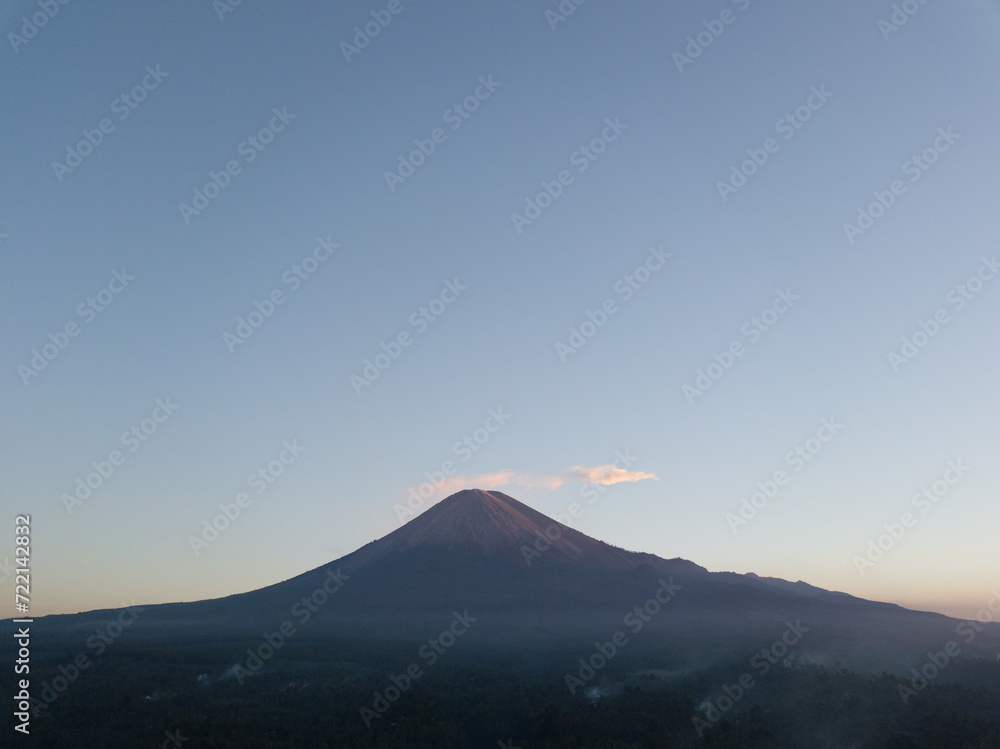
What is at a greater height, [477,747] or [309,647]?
[309,647]

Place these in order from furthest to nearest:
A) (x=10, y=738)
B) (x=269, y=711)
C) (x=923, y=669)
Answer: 1. (x=923, y=669)
2. (x=269, y=711)
3. (x=10, y=738)

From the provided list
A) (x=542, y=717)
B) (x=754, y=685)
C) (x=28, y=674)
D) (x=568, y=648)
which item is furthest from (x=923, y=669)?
(x=28, y=674)

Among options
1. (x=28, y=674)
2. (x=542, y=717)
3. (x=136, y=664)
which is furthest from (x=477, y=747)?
(x=28, y=674)

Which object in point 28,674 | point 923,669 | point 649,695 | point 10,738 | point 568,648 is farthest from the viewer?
point 568,648

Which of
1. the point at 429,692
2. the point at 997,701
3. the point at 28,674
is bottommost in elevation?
the point at 997,701

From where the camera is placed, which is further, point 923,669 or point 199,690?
point 923,669

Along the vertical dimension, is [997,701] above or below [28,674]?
below

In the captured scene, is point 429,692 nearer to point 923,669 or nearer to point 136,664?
point 136,664

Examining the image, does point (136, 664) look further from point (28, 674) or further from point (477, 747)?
point (477, 747)

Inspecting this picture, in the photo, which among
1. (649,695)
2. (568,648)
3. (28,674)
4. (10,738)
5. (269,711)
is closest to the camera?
(10,738)
